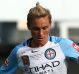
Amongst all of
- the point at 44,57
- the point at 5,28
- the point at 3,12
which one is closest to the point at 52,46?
the point at 44,57

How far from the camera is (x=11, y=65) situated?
5152 mm

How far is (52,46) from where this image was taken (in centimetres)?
488

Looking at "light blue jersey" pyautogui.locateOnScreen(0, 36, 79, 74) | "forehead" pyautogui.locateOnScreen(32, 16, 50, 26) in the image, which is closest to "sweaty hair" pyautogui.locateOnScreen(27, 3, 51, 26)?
"forehead" pyautogui.locateOnScreen(32, 16, 50, 26)

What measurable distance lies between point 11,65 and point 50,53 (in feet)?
1.55

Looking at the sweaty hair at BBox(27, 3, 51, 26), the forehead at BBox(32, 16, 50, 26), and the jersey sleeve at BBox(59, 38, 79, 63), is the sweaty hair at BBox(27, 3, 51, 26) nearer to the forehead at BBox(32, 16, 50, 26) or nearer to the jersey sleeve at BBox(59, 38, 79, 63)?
the forehead at BBox(32, 16, 50, 26)

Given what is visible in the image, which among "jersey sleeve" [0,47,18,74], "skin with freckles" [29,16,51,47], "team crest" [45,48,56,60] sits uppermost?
"skin with freckles" [29,16,51,47]

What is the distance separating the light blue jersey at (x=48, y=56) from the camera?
4.81 m

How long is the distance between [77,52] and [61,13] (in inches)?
731

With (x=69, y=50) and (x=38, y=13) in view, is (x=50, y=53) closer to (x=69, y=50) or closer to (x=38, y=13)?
(x=69, y=50)

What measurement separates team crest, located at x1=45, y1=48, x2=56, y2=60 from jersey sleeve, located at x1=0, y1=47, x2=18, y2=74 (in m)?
0.34

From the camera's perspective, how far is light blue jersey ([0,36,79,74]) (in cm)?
481

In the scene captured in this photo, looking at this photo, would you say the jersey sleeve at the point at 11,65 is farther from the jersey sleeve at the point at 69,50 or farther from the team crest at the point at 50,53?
the jersey sleeve at the point at 69,50

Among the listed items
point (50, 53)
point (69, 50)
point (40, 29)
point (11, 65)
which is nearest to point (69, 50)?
point (69, 50)

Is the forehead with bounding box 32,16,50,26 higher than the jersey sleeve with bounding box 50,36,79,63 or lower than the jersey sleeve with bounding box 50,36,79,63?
higher
